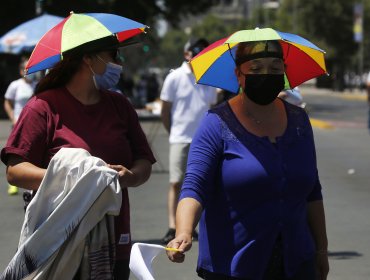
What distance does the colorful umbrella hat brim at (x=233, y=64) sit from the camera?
4.47 meters

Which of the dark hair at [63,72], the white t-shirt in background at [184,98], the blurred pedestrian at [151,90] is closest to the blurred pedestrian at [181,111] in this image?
the white t-shirt in background at [184,98]

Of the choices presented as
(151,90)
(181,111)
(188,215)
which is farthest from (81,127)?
(151,90)

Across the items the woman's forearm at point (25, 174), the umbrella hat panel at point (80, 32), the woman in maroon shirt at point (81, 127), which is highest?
the umbrella hat panel at point (80, 32)

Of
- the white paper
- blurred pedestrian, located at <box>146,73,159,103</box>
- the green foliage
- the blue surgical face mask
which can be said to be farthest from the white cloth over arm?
the green foliage

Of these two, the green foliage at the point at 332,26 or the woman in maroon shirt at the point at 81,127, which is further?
the green foliage at the point at 332,26

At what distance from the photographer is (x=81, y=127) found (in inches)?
168

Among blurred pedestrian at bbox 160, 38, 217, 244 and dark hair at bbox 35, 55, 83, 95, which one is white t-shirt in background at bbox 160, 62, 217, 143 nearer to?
blurred pedestrian at bbox 160, 38, 217, 244

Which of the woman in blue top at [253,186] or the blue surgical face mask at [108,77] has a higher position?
the blue surgical face mask at [108,77]

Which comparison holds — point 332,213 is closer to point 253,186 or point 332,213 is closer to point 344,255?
point 344,255

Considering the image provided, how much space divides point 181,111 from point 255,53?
4967mm

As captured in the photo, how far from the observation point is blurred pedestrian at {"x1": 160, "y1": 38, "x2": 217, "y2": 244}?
8930 millimetres

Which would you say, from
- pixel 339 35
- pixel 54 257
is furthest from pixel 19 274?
pixel 339 35

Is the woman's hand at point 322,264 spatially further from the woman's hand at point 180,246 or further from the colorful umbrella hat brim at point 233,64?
the colorful umbrella hat brim at point 233,64

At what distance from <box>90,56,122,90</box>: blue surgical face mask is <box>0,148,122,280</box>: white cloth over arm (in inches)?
16.8
